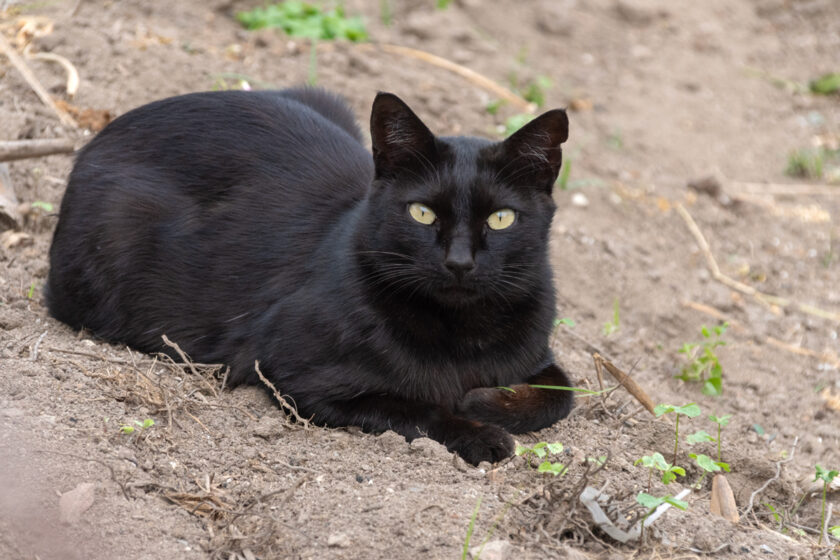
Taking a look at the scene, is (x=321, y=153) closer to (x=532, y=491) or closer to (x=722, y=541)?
(x=532, y=491)

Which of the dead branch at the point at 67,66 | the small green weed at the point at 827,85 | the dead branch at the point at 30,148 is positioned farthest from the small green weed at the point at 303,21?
the small green weed at the point at 827,85

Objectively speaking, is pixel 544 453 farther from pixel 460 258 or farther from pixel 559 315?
pixel 559 315

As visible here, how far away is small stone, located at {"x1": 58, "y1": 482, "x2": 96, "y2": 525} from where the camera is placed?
231 cm

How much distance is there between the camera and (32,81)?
184 inches

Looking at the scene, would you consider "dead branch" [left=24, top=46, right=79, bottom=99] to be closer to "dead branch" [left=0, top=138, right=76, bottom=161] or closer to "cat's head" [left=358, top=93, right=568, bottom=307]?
"dead branch" [left=0, top=138, right=76, bottom=161]

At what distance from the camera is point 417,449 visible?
2.87 meters

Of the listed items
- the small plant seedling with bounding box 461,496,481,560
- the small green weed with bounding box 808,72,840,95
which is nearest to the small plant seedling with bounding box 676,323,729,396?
the small plant seedling with bounding box 461,496,481,560

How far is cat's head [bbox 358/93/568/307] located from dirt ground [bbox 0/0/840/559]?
1.72 ft

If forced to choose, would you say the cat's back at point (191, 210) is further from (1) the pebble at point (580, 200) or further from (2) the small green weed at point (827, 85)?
(2) the small green weed at point (827, 85)

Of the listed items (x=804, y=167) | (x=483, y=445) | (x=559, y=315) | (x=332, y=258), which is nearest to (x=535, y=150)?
(x=332, y=258)

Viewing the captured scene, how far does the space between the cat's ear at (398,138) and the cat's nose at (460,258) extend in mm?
306

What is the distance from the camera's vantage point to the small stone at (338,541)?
2348mm

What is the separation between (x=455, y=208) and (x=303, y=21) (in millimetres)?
3628

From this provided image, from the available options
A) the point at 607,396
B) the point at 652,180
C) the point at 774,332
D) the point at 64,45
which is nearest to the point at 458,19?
the point at 652,180
